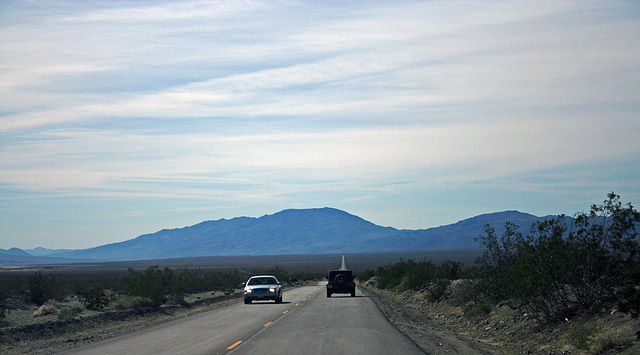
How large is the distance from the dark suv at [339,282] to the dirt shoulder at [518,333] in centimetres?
1297

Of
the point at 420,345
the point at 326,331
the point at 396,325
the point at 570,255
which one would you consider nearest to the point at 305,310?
the point at 396,325

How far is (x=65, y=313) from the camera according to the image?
25.3 m

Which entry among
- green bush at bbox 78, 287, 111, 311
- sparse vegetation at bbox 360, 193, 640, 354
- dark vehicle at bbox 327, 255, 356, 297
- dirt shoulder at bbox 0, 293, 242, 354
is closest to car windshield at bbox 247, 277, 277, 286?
dark vehicle at bbox 327, 255, 356, 297

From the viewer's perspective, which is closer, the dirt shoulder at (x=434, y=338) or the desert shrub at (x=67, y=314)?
the dirt shoulder at (x=434, y=338)

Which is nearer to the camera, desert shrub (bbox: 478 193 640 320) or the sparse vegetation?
the sparse vegetation

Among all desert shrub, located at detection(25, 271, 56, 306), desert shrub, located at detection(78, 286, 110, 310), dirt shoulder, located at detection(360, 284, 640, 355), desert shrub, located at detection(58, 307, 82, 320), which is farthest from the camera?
desert shrub, located at detection(25, 271, 56, 306)

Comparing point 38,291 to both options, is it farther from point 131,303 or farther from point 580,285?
point 580,285

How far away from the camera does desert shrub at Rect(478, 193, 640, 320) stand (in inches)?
592

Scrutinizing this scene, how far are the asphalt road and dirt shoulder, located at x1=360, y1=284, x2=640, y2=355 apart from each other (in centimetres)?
111

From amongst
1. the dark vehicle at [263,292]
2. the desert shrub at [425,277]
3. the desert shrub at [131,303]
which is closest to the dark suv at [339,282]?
the desert shrub at [425,277]

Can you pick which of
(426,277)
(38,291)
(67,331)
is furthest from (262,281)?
(38,291)

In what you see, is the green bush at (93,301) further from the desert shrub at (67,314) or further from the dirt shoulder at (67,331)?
the desert shrub at (67,314)

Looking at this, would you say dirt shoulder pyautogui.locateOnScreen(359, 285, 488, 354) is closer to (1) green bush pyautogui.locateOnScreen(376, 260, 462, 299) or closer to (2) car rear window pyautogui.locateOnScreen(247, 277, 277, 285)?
(1) green bush pyautogui.locateOnScreen(376, 260, 462, 299)

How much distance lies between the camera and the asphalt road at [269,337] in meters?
14.2
